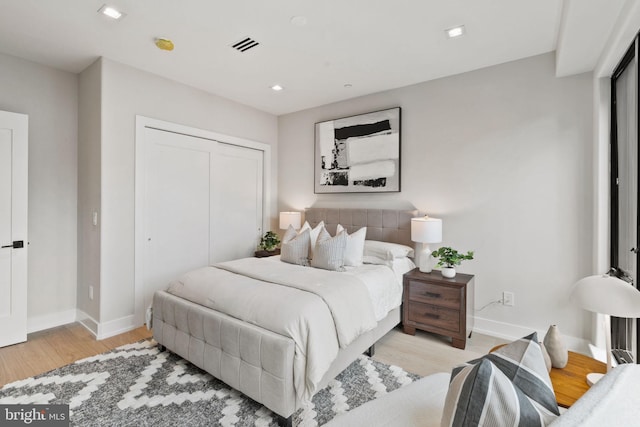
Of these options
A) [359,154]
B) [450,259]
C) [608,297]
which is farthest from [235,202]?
[608,297]

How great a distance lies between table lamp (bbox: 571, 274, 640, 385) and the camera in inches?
51.6

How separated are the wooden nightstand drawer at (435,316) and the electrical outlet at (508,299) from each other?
61cm

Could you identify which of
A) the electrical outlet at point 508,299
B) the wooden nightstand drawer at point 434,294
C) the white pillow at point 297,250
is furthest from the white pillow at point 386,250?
the electrical outlet at point 508,299

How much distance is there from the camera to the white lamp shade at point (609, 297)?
51.6 inches

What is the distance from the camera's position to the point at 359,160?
155 inches

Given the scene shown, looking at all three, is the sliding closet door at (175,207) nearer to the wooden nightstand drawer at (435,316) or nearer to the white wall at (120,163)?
the white wall at (120,163)

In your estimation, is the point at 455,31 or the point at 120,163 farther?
the point at 120,163

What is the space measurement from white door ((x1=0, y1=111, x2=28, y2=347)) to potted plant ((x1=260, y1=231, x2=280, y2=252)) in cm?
247

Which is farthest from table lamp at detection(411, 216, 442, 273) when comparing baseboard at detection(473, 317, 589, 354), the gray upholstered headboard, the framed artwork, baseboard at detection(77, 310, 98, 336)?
baseboard at detection(77, 310, 98, 336)

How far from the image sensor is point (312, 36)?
2572 mm

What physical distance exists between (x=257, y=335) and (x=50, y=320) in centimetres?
281

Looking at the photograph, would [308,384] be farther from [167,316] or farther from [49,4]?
[49,4]

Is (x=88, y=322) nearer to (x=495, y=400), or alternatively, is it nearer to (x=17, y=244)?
(x=17, y=244)

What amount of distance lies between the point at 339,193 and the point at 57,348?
330 cm
